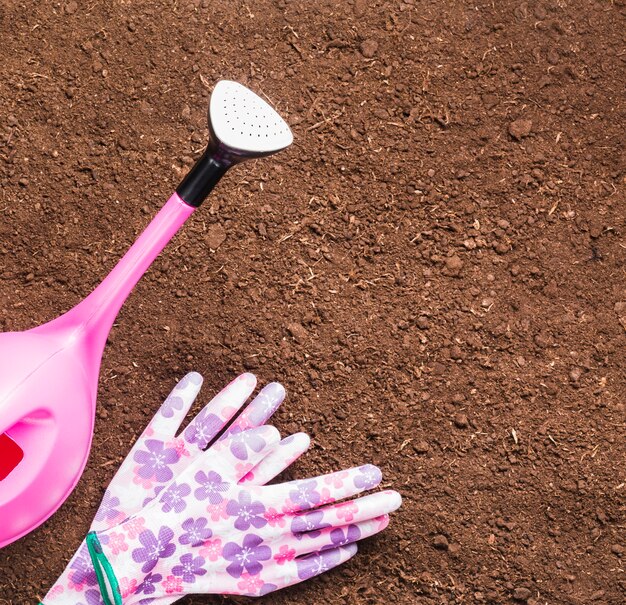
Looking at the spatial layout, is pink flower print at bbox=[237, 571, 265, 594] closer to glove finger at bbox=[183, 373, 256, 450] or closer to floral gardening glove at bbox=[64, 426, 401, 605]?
floral gardening glove at bbox=[64, 426, 401, 605]

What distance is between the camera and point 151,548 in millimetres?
1141

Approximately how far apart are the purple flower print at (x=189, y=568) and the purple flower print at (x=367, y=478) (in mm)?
256

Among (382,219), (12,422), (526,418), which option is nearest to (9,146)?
(12,422)

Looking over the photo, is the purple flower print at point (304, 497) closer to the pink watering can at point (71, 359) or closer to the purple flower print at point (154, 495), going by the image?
the purple flower print at point (154, 495)

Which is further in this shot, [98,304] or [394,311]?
[394,311]

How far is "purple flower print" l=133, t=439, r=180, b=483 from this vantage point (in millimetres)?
1203

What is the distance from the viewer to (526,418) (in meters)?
1.24

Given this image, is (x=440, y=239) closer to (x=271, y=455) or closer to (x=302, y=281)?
(x=302, y=281)

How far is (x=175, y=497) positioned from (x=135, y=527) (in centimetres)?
7

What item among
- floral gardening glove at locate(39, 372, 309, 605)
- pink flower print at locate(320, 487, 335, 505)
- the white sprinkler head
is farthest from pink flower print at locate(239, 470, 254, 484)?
the white sprinkler head

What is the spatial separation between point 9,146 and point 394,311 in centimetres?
66

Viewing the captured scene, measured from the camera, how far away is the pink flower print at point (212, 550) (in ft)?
3.82

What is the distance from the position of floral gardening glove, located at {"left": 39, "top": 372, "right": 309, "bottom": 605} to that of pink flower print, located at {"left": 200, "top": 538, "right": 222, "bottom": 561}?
92 millimetres

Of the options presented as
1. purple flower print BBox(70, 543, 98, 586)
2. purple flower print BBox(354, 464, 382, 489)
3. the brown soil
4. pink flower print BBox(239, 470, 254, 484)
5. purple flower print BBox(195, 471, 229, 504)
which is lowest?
purple flower print BBox(70, 543, 98, 586)
